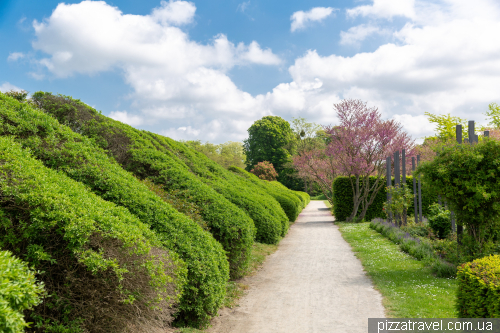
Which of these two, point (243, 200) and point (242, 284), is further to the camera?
point (243, 200)

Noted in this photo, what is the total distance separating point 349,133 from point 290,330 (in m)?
15.6

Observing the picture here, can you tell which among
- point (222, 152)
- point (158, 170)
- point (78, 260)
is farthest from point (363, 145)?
point (222, 152)

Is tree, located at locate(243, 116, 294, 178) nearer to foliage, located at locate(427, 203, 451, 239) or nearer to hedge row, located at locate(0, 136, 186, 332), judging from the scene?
foliage, located at locate(427, 203, 451, 239)

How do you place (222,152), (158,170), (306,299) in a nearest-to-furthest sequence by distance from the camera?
(306,299) < (158,170) < (222,152)

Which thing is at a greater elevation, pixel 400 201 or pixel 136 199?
pixel 136 199

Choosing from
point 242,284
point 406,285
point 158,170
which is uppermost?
point 158,170

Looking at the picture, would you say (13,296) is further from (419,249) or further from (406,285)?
(419,249)

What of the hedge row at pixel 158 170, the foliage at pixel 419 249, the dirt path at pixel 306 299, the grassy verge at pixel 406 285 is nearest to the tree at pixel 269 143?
the foliage at pixel 419 249

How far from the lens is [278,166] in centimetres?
5416

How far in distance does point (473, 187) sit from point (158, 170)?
7.00 meters

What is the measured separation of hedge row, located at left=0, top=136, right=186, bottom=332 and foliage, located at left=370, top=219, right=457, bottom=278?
5686 millimetres

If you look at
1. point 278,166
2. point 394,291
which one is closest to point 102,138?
point 394,291

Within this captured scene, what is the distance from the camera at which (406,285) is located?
21.3ft

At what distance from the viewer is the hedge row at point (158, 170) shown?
739 cm
